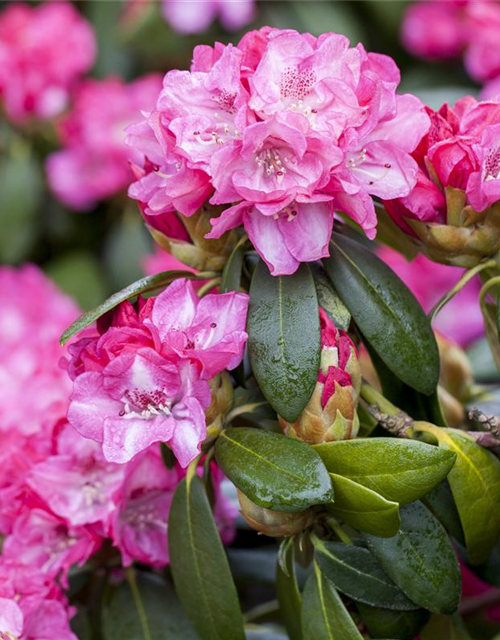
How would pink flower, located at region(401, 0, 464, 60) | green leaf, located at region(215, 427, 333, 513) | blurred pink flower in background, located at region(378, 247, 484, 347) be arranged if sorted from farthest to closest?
pink flower, located at region(401, 0, 464, 60) → blurred pink flower in background, located at region(378, 247, 484, 347) → green leaf, located at region(215, 427, 333, 513)

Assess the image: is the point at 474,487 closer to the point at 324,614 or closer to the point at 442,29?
the point at 324,614

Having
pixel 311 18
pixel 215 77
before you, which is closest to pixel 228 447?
pixel 215 77

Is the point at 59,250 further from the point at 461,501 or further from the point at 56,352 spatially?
the point at 461,501

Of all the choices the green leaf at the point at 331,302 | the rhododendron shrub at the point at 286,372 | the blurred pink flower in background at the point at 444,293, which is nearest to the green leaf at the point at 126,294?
the rhododendron shrub at the point at 286,372

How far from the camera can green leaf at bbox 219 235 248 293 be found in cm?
86

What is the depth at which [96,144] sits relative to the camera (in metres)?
2.10

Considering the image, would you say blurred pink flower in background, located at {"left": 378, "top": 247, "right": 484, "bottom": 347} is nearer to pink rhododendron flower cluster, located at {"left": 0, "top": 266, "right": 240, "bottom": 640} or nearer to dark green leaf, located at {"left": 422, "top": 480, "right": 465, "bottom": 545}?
pink rhododendron flower cluster, located at {"left": 0, "top": 266, "right": 240, "bottom": 640}

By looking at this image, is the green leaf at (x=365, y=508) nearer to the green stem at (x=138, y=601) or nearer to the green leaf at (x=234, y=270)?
the green leaf at (x=234, y=270)

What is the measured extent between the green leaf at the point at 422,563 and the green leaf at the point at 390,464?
6 cm

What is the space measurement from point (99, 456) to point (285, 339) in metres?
0.29

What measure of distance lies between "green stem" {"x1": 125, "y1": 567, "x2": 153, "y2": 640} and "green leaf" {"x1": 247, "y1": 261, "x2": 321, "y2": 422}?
0.34 metres

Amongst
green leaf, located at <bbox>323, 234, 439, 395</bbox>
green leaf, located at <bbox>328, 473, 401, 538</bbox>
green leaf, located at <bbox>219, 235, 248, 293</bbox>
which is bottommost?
green leaf, located at <bbox>328, 473, 401, 538</bbox>

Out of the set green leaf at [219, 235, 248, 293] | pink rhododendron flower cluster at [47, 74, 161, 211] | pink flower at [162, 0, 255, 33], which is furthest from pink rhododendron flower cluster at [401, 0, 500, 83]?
green leaf at [219, 235, 248, 293]

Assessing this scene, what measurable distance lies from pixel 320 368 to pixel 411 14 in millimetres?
1624
